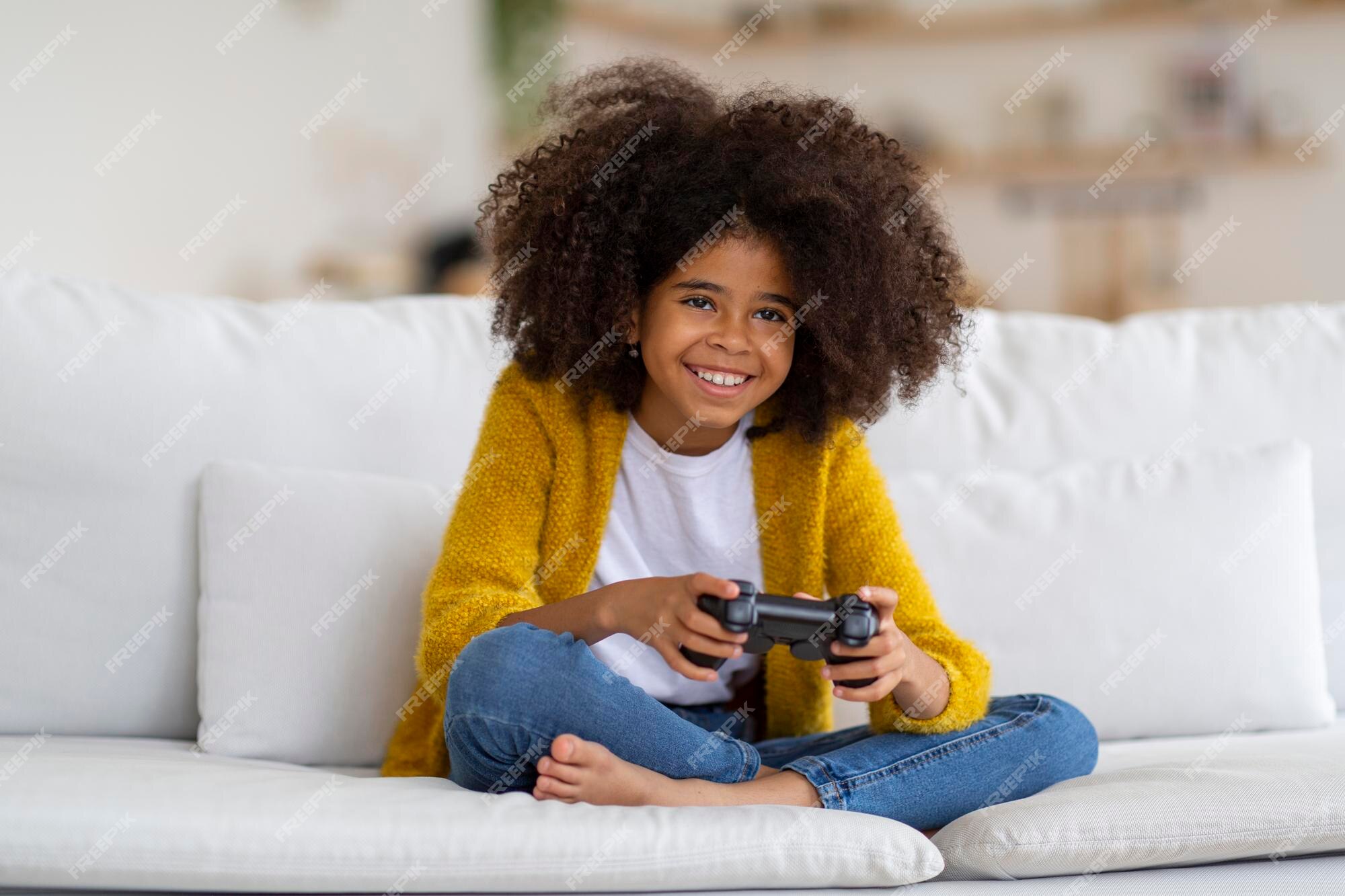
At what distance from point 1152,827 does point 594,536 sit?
589 millimetres

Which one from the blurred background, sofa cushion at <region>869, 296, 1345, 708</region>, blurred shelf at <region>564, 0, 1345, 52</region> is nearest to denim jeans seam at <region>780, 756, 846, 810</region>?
sofa cushion at <region>869, 296, 1345, 708</region>

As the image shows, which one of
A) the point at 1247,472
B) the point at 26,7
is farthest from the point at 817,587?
the point at 26,7

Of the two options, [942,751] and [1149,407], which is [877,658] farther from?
[1149,407]

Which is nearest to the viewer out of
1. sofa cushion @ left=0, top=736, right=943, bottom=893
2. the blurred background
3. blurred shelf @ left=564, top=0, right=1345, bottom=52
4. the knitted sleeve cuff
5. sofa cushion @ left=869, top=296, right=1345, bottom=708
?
sofa cushion @ left=0, top=736, right=943, bottom=893

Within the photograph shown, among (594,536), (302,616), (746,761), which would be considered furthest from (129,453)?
(746,761)

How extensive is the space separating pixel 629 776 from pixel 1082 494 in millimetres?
754

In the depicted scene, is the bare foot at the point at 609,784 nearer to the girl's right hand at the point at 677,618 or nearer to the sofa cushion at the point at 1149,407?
the girl's right hand at the point at 677,618

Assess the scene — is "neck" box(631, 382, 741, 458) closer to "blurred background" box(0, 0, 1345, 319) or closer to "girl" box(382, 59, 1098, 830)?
"girl" box(382, 59, 1098, 830)

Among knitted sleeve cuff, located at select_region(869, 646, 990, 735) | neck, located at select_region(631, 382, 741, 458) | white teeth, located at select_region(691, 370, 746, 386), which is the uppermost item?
A: white teeth, located at select_region(691, 370, 746, 386)

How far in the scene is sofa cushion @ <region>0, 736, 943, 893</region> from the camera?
93 cm

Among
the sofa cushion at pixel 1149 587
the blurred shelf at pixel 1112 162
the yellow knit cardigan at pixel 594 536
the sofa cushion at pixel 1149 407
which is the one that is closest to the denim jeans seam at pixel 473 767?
the yellow knit cardigan at pixel 594 536

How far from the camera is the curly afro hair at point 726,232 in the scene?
1.25 m

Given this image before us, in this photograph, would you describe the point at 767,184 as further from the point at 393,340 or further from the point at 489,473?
the point at 393,340

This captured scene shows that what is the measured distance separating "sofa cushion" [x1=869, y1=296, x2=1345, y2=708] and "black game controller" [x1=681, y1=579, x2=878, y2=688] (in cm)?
61
